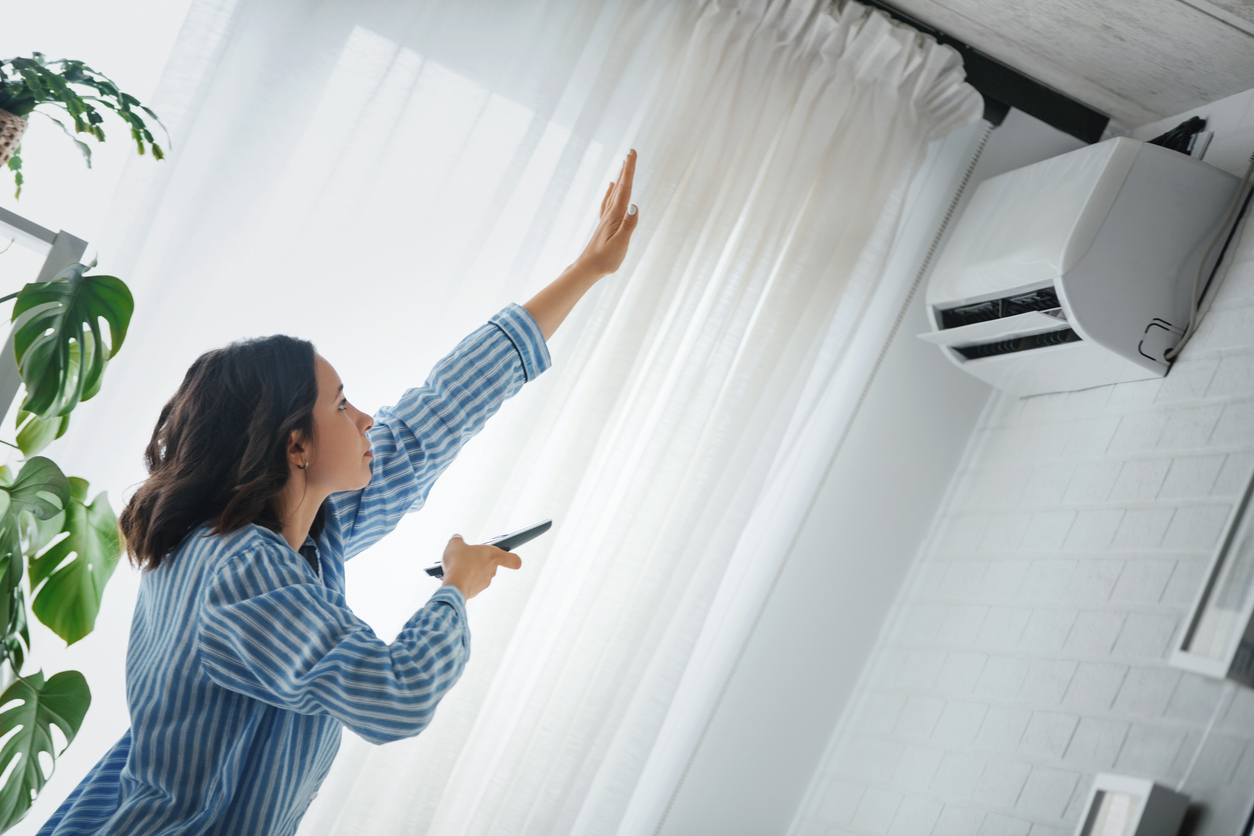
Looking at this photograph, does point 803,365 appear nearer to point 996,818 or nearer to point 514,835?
point 996,818

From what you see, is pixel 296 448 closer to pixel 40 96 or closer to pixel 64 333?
pixel 64 333

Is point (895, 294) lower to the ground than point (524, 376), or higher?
higher

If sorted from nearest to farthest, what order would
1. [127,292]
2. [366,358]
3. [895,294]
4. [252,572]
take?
[252,572] < [127,292] < [366,358] < [895,294]

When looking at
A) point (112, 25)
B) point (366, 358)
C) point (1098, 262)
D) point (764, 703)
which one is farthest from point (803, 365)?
point (112, 25)

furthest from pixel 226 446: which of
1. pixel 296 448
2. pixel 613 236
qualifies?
pixel 613 236

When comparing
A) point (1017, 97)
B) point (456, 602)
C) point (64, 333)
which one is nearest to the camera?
point (456, 602)

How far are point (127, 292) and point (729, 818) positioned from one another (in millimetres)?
1620

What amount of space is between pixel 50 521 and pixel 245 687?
53cm

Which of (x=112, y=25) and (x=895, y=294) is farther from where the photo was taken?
(x=895, y=294)

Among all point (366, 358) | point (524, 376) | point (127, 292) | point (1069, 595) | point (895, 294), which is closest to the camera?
point (127, 292)

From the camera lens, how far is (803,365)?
1.93m

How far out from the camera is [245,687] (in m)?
1.08

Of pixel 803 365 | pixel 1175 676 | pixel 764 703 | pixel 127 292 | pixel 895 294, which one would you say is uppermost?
pixel 895 294

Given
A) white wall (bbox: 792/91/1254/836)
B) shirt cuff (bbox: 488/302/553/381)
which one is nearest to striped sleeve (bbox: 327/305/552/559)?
shirt cuff (bbox: 488/302/553/381)
